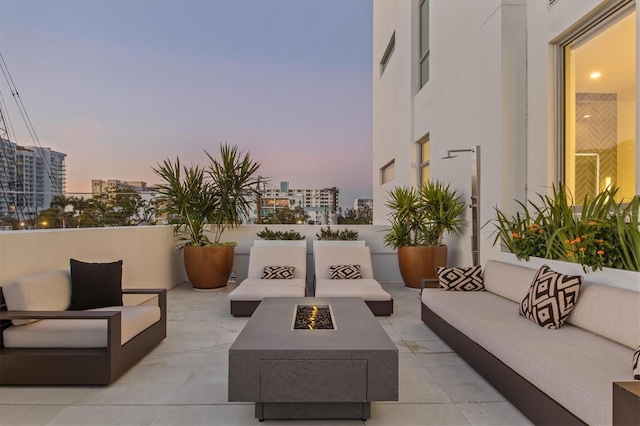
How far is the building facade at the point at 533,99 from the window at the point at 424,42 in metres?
0.91

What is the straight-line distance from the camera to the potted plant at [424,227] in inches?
232

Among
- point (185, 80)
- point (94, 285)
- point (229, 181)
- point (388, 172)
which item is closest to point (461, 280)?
point (94, 285)

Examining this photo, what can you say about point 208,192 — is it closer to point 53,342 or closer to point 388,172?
point 53,342

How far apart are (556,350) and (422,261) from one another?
3.76 metres

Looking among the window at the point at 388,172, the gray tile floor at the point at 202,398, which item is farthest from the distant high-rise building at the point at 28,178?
the window at the point at 388,172

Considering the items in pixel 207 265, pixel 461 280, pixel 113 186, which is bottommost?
pixel 207 265

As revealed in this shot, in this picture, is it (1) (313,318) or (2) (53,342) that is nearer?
(2) (53,342)

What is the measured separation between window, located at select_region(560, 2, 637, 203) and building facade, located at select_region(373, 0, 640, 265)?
0.01 meters

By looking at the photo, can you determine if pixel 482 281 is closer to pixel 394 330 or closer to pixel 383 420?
pixel 394 330

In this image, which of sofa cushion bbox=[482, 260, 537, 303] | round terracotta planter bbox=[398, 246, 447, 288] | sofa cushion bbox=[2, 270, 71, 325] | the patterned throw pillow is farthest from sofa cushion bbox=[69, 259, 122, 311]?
round terracotta planter bbox=[398, 246, 447, 288]

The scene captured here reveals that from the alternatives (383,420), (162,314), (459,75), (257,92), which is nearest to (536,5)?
(459,75)

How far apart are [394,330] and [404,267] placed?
85.2 inches

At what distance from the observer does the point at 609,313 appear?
237cm

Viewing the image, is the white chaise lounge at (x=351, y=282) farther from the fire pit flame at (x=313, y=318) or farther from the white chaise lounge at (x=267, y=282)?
the fire pit flame at (x=313, y=318)
